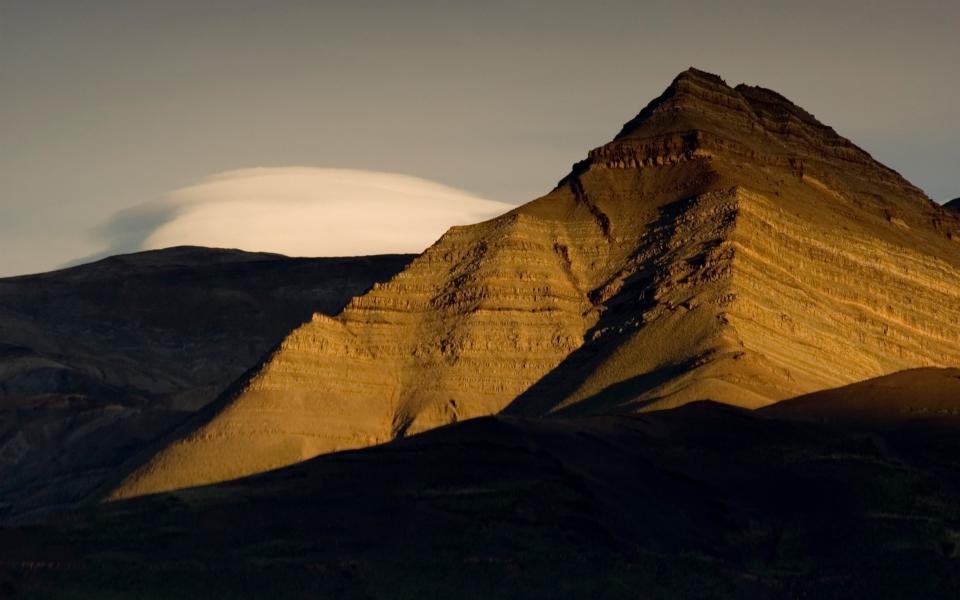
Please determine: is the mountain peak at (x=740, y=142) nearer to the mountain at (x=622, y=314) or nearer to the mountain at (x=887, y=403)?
the mountain at (x=622, y=314)

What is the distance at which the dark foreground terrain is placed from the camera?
6425 cm

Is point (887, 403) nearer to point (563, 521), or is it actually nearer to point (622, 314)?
point (563, 521)

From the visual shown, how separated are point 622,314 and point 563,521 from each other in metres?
42.3

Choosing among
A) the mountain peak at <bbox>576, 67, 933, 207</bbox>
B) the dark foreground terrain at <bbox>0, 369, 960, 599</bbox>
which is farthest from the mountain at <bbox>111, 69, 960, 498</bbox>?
the dark foreground terrain at <bbox>0, 369, 960, 599</bbox>

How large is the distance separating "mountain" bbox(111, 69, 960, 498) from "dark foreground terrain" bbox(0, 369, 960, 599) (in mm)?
13425

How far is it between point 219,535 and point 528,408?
36.7 metres

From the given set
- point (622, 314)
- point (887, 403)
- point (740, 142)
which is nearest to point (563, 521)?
point (887, 403)

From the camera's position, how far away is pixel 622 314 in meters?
112

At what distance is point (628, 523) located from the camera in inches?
2761

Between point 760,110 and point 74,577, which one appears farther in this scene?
point 760,110

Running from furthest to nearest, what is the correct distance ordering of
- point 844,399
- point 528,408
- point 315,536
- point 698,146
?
point 698,146
point 528,408
point 844,399
point 315,536

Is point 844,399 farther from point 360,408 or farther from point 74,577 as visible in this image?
point 74,577

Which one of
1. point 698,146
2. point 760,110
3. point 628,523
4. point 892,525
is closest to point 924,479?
point 892,525

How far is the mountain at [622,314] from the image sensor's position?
101 meters
